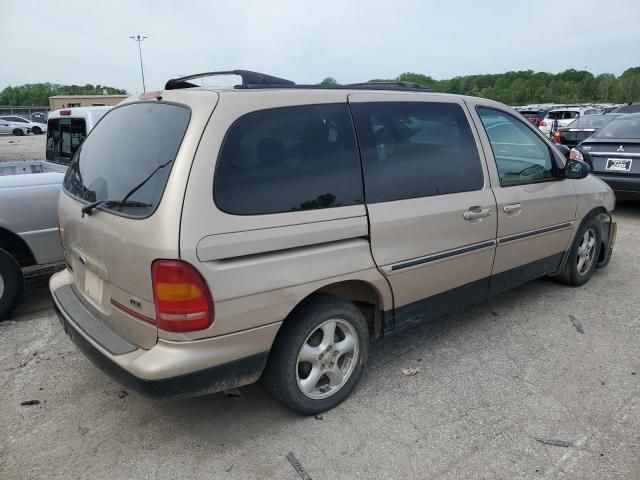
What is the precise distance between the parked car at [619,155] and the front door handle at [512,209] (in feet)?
12.1

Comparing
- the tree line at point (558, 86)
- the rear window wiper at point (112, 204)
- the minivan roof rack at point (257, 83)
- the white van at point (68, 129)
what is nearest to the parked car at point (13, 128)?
the white van at point (68, 129)

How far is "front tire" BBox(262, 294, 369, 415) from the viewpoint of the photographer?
269 centimetres

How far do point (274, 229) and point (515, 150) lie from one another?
228 cm

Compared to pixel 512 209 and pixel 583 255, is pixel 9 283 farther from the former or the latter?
pixel 583 255

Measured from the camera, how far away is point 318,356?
9.29 feet

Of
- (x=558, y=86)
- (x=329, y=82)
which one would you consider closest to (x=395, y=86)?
(x=329, y=82)

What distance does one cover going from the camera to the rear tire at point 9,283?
396 centimetres

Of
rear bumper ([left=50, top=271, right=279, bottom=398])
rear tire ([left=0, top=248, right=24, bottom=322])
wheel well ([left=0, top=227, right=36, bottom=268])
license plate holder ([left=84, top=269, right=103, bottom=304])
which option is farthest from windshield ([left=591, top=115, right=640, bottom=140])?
rear tire ([left=0, top=248, right=24, bottom=322])

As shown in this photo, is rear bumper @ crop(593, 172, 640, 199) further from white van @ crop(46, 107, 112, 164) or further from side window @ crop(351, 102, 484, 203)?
white van @ crop(46, 107, 112, 164)

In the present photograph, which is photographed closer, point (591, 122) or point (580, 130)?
point (580, 130)

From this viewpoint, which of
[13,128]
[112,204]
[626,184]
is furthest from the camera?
[13,128]

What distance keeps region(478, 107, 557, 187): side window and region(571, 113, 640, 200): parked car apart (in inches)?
125

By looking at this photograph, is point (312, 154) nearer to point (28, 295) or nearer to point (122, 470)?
point (122, 470)

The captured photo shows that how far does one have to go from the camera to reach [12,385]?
324 cm
